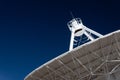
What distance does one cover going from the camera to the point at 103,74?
115 ft

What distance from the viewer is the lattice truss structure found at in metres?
31.8

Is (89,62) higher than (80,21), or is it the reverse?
(80,21)

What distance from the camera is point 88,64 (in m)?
34.5

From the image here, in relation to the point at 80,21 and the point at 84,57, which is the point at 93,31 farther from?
the point at 84,57

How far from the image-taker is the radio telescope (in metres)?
31.6

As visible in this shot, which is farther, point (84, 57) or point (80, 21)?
point (80, 21)

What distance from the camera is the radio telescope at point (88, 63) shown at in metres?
31.6

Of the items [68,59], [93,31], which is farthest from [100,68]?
[93,31]

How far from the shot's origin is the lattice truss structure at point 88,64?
31750mm

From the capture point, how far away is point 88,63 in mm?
34469

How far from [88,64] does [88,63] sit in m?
0.13

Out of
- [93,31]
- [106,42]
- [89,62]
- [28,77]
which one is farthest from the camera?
[93,31]

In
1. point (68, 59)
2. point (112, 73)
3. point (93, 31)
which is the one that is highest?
point (93, 31)

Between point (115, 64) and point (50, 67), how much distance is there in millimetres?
7363
